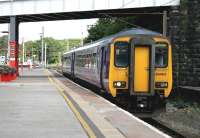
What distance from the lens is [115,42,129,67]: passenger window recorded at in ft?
68.0

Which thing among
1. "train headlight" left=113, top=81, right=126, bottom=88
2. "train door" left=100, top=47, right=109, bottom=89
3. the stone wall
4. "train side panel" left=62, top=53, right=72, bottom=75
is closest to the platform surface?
"train headlight" left=113, top=81, right=126, bottom=88

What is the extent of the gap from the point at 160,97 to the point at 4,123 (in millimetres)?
7875

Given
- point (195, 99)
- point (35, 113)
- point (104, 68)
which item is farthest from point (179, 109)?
point (35, 113)

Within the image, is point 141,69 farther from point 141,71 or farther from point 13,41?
point 13,41

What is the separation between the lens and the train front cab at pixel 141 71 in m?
20.2

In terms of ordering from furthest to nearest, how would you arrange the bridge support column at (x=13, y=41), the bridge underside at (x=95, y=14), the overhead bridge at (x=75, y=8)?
the bridge support column at (x=13, y=41) < the bridge underside at (x=95, y=14) < the overhead bridge at (x=75, y=8)

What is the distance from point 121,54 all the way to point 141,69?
1.06 m

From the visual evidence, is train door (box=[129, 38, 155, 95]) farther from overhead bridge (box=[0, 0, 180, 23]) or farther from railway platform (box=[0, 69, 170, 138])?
overhead bridge (box=[0, 0, 180, 23])

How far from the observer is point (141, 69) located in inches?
797

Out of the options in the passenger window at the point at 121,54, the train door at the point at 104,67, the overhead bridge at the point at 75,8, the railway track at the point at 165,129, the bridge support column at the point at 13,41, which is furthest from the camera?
the bridge support column at the point at 13,41

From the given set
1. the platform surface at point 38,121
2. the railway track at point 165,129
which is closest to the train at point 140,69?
the railway track at point 165,129

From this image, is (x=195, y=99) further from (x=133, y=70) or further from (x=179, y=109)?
(x=133, y=70)

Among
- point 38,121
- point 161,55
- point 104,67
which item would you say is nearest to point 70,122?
point 38,121

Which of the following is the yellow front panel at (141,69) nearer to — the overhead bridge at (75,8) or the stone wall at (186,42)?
the stone wall at (186,42)
